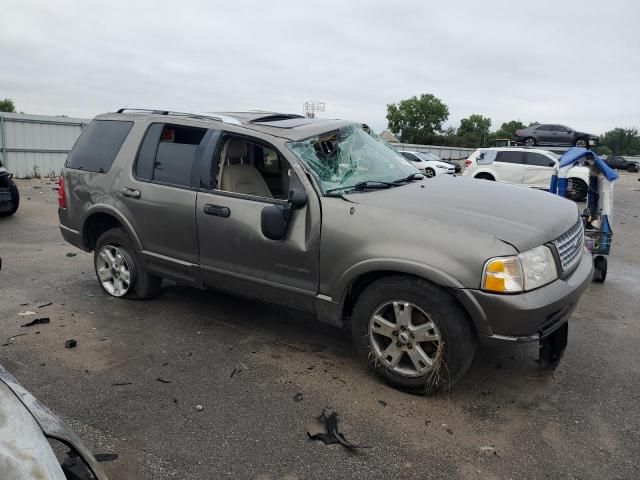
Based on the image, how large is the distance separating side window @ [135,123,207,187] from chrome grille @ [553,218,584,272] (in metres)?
2.88

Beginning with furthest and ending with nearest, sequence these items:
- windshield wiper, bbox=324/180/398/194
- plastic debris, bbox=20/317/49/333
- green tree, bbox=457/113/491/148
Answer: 1. green tree, bbox=457/113/491/148
2. plastic debris, bbox=20/317/49/333
3. windshield wiper, bbox=324/180/398/194

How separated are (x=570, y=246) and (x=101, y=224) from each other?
429 cm

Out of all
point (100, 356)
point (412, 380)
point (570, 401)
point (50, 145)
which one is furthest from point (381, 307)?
point (50, 145)

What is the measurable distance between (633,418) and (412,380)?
136 cm

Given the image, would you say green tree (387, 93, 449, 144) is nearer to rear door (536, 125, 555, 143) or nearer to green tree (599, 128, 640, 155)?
green tree (599, 128, 640, 155)

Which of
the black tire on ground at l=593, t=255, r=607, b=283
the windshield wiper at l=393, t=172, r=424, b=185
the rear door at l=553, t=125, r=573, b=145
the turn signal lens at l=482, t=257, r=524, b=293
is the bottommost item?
the black tire on ground at l=593, t=255, r=607, b=283

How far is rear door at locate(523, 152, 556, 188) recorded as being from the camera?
55.9 feet

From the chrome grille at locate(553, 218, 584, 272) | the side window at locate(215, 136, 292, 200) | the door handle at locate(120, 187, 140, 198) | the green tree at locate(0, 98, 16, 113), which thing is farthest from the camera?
the green tree at locate(0, 98, 16, 113)

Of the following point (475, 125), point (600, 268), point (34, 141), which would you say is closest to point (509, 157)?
point (600, 268)

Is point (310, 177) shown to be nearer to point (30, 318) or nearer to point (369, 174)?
point (369, 174)

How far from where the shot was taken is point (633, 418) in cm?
314

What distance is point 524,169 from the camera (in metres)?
17.2

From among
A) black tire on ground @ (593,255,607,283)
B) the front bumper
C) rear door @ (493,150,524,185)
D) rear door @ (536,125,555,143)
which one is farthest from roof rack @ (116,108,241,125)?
rear door @ (536,125,555,143)

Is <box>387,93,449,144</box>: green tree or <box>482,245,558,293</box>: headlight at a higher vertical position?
<box>387,93,449,144</box>: green tree
